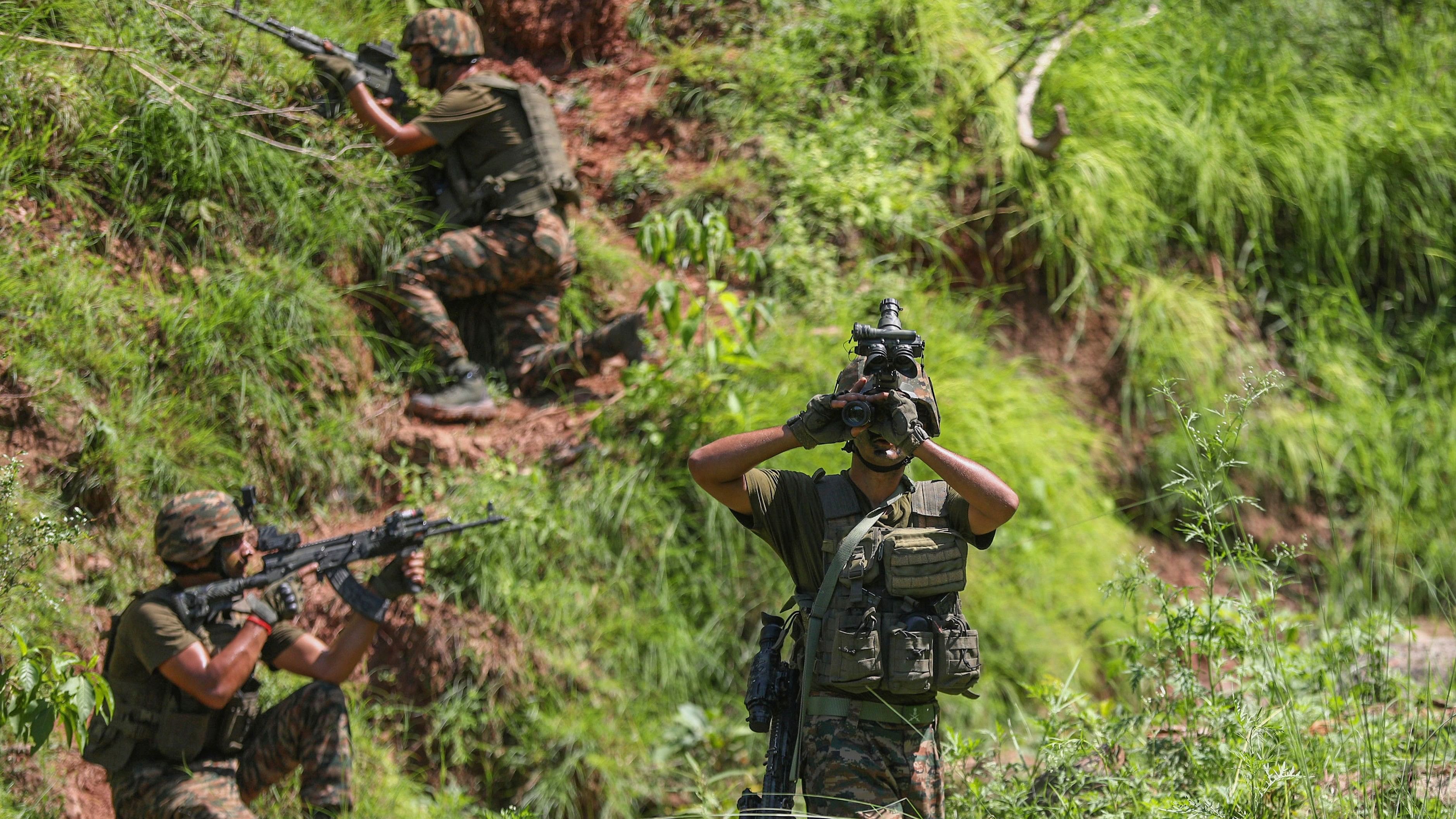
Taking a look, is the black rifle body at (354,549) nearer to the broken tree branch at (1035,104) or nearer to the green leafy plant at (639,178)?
the green leafy plant at (639,178)

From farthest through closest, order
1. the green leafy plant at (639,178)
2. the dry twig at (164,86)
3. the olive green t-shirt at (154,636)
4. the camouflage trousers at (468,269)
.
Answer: the green leafy plant at (639,178), the camouflage trousers at (468,269), the dry twig at (164,86), the olive green t-shirt at (154,636)

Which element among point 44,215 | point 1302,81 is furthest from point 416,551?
point 1302,81

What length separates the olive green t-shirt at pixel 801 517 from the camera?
3488 mm

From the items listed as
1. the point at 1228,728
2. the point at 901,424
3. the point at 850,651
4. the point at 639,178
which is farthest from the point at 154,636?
the point at 639,178

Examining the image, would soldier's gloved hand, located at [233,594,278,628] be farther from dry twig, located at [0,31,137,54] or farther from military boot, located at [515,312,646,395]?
dry twig, located at [0,31,137,54]

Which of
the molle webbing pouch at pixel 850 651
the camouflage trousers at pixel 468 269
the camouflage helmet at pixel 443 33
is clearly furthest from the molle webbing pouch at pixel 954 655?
the camouflage helmet at pixel 443 33

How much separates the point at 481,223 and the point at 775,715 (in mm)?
3520

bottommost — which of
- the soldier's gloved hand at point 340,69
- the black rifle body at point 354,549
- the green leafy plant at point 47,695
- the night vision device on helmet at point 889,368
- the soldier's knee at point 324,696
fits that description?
the soldier's knee at point 324,696

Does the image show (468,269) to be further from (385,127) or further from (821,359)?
(821,359)

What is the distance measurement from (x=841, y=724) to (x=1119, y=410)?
416 cm

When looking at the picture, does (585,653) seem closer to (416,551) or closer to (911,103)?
(416,551)

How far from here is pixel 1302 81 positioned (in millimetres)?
7867

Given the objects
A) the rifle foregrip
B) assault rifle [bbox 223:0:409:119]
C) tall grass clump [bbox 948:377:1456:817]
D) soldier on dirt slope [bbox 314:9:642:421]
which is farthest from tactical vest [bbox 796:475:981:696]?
assault rifle [bbox 223:0:409:119]

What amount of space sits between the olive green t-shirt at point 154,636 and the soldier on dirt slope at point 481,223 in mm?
1810
